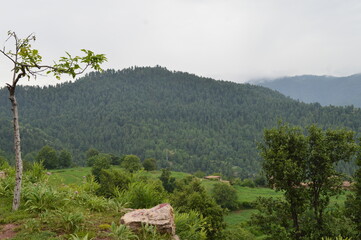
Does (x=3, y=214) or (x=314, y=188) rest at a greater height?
(x=3, y=214)

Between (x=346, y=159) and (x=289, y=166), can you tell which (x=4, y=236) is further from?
(x=346, y=159)

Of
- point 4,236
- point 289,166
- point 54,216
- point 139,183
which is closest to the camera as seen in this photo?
point 4,236

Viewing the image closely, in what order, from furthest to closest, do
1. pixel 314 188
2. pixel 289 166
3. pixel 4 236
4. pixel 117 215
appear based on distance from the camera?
1. pixel 314 188
2. pixel 289 166
3. pixel 117 215
4. pixel 4 236

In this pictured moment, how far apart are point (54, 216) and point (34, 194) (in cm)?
189

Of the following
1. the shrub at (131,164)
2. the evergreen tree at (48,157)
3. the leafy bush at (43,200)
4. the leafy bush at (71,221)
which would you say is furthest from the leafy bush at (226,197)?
the evergreen tree at (48,157)

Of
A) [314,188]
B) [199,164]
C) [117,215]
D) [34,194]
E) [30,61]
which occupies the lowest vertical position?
[199,164]

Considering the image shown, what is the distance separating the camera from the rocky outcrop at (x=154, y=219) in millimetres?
7785

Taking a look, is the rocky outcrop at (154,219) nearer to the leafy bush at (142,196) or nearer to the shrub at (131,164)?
the leafy bush at (142,196)

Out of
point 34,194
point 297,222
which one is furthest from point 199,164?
point 34,194

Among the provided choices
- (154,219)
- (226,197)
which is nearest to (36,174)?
(154,219)

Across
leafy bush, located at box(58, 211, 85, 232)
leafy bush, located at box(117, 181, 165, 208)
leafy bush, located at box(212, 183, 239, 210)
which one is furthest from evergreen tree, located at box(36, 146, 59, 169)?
leafy bush, located at box(58, 211, 85, 232)

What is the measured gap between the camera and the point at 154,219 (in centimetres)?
793

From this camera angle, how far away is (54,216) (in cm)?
824

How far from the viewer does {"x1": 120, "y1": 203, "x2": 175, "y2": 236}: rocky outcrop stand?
7.79 meters
